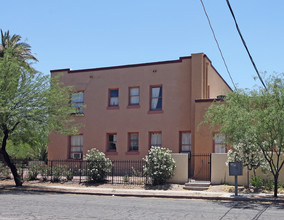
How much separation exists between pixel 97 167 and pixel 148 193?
4.70 meters

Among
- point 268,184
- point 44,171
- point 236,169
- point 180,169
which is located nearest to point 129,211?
point 236,169

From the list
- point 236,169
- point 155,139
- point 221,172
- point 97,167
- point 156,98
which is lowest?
point 221,172

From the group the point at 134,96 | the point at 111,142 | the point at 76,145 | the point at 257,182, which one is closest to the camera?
the point at 257,182

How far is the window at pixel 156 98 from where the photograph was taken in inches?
1048

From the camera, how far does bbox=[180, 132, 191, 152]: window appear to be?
25.6 m

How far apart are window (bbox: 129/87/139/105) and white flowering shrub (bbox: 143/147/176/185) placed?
6.51 metres

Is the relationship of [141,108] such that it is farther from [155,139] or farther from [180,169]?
[180,169]

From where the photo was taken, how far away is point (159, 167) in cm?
2089

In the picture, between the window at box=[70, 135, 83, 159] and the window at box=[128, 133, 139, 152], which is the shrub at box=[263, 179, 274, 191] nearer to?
the window at box=[128, 133, 139, 152]

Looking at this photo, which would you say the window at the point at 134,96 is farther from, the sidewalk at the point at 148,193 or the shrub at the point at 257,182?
the shrub at the point at 257,182

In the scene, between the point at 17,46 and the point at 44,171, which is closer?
the point at 44,171

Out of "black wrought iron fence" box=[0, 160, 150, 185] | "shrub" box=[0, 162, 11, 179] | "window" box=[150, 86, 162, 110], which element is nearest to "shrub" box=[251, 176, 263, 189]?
"black wrought iron fence" box=[0, 160, 150, 185]

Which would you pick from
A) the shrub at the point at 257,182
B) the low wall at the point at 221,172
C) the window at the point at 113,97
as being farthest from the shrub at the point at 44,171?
the shrub at the point at 257,182

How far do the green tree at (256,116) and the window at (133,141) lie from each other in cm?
1055
